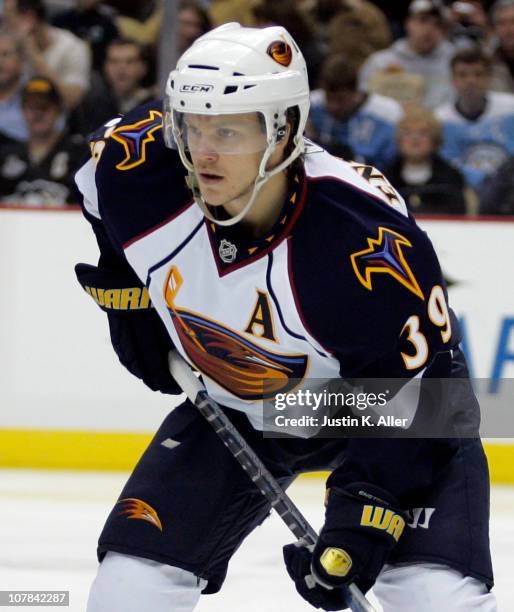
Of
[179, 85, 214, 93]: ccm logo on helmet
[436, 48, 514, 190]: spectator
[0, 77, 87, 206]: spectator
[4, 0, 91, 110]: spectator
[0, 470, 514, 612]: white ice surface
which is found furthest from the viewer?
[4, 0, 91, 110]: spectator

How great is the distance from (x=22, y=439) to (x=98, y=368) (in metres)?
0.36

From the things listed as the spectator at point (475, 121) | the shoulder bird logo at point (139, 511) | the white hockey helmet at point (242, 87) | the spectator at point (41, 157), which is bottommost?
the spectator at point (41, 157)

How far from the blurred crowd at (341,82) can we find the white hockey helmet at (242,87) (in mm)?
2473

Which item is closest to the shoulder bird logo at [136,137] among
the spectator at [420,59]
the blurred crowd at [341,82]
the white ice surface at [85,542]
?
the white ice surface at [85,542]

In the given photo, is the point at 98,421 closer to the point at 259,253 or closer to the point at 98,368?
the point at 98,368

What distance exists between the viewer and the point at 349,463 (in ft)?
6.56

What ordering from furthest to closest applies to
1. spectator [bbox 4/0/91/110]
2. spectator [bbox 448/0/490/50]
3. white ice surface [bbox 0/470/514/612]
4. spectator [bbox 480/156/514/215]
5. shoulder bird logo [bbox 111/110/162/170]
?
spectator [bbox 4/0/91/110] < spectator [bbox 448/0/490/50] < spectator [bbox 480/156/514/215] < white ice surface [bbox 0/470/514/612] < shoulder bird logo [bbox 111/110/162/170]

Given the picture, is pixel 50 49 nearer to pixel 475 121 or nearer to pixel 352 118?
pixel 352 118

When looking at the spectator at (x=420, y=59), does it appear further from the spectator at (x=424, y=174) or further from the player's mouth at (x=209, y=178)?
the player's mouth at (x=209, y=178)

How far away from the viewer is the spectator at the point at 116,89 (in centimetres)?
485

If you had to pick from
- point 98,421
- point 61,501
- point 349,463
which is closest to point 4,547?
point 61,501

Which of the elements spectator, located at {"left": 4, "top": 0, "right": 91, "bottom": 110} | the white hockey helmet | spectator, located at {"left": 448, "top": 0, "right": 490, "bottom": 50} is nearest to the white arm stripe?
the white hockey helmet

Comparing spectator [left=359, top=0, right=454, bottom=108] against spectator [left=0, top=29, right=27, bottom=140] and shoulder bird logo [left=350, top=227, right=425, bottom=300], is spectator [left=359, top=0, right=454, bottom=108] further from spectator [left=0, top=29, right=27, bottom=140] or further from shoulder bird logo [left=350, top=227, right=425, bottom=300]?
shoulder bird logo [left=350, top=227, right=425, bottom=300]

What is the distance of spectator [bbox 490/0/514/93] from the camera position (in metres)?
4.73
